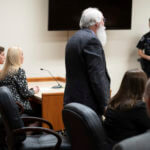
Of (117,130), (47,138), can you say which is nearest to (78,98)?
(47,138)

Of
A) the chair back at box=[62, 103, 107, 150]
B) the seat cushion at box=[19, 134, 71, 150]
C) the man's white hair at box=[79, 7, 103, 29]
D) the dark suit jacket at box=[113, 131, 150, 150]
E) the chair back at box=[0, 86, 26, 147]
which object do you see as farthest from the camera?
the man's white hair at box=[79, 7, 103, 29]

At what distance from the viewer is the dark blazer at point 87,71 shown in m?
2.52

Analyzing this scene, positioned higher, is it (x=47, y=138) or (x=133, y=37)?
(x=133, y=37)

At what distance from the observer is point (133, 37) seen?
5691 mm

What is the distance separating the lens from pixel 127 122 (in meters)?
2.04

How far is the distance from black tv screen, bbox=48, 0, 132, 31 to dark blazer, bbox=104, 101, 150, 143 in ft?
9.71

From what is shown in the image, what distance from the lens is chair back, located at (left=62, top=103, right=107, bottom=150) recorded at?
1.72 m

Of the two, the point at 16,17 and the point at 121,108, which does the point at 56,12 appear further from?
the point at 121,108

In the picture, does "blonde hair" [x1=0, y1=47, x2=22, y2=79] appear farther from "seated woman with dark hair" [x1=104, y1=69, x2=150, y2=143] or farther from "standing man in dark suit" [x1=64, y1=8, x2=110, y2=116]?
"seated woman with dark hair" [x1=104, y1=69, x2=150, y2=143]

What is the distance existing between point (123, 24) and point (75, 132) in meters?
3.77

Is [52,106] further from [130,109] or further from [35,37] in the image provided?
[35,37]

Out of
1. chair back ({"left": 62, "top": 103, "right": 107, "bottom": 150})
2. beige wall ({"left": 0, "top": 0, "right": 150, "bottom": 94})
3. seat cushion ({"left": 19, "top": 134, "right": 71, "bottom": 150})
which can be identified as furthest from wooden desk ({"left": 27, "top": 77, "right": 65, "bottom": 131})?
beige wall ({"left": 0, "top": 0, "right": 150, "bottom": 94})

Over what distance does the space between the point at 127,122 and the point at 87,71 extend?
659mm

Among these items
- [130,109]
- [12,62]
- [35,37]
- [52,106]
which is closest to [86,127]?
[130,109]
